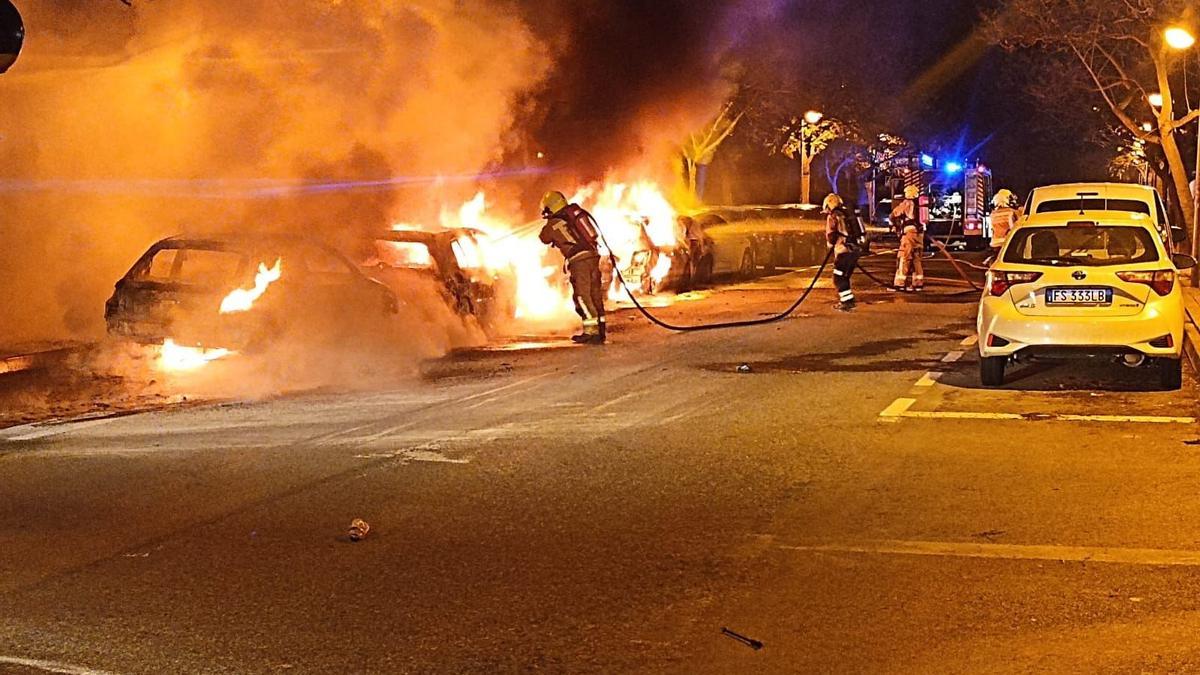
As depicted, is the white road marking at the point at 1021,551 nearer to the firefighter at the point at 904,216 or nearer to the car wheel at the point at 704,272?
the firefighter at the point at 904,216

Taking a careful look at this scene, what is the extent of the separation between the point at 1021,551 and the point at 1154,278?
4.80 metres

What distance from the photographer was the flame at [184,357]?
12.2 m

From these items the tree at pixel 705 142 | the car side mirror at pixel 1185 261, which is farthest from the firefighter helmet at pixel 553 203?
the tree at pixel 705 142

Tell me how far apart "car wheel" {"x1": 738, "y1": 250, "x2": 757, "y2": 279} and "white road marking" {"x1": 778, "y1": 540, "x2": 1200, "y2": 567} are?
792 inches

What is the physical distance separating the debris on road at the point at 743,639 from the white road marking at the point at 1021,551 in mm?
1133

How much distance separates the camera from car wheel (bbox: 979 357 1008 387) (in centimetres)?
1023

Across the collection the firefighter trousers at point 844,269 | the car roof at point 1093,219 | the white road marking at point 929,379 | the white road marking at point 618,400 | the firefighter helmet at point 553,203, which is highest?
the firefighter helmet at point 553,203

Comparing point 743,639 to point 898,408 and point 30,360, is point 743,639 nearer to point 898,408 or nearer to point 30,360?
point 898,408

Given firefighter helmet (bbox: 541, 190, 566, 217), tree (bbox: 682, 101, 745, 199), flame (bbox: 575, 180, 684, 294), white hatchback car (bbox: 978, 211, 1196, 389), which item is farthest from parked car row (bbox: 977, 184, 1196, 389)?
tree (bbox: 682, 101, 745, 199)

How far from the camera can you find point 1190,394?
983 centimetres

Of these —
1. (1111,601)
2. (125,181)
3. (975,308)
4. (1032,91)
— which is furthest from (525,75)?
(1032,91)

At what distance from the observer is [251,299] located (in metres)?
11.7

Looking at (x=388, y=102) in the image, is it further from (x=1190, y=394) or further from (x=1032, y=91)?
(x=1032, y=91)

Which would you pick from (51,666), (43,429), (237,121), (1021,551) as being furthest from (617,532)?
(237,121)
